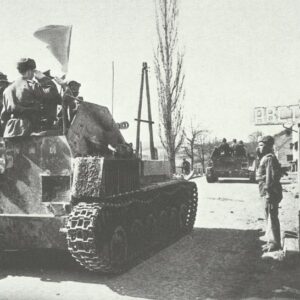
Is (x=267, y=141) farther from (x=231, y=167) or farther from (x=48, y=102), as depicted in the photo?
(x=231, y=167)

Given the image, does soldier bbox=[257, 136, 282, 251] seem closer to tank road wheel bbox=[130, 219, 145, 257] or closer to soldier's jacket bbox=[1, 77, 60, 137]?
tank road wheel bbox=[130, 219, 145, 257]

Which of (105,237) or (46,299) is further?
(105,237)

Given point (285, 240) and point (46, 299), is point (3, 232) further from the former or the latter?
point (285, 240)

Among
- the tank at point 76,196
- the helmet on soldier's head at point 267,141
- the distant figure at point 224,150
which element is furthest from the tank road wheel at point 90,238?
the distant figure at point 224,150

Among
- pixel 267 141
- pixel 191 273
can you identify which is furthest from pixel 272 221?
pixel 191 273

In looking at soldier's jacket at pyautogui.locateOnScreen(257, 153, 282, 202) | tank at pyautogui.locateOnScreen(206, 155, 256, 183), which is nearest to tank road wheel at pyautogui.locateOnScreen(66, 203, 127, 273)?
soldier's jacket at pyautogui.locateOnScreen(257, 153, 282, 202)

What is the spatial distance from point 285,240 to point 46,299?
3533 mm

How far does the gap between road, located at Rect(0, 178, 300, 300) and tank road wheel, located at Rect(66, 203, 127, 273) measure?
0.28m

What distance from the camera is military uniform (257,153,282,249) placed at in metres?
6.47

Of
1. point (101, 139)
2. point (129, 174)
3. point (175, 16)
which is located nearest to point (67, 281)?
point (129, 174)

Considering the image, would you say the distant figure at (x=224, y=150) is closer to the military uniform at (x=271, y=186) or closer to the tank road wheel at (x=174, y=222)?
the tank road wheel at (x=174, y=222)

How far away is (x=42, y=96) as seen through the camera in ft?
20.7

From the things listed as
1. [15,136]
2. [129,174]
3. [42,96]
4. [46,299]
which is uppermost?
[42,96]

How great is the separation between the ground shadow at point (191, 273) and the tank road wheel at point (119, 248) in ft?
0.58
